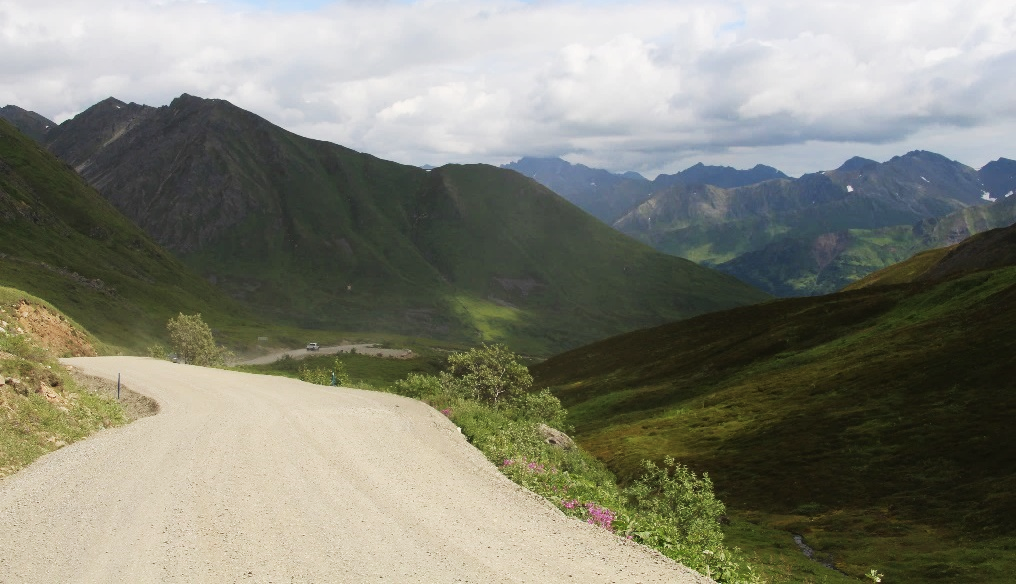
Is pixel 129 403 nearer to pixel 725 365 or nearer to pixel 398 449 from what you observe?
pixel 398 449

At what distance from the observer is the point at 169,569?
15.8 metres

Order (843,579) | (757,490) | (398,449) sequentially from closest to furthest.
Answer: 1. (398,449)
2. (843,579)
3. (757,490)

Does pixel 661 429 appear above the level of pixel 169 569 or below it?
below

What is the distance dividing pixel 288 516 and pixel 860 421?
53.3m

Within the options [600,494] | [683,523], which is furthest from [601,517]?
[683,523]

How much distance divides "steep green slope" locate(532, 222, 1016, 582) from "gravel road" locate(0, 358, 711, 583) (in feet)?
81.1

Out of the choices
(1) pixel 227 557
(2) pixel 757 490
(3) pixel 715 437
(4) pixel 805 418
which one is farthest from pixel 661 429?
(1) pixel 227 557

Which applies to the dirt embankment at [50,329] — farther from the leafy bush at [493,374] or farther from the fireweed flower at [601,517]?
the fireweed flower at [601,517]

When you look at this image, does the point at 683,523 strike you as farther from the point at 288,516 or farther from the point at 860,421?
the point at 860,421

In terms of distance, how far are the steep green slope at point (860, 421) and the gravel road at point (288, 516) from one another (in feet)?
81.1

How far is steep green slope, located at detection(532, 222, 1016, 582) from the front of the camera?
40.0m

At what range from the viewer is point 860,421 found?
57.8 metres

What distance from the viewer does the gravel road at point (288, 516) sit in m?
16.2

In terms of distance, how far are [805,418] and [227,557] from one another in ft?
189
